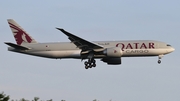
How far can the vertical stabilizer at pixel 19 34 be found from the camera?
221 ft

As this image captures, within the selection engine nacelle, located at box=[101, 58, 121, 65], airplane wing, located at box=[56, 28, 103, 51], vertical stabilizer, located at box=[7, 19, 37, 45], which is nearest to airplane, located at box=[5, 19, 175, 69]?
airplane wing, located at box=[56, 28, 103, 51]

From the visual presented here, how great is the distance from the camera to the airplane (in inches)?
2475

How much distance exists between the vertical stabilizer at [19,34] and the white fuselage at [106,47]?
4.04 feet

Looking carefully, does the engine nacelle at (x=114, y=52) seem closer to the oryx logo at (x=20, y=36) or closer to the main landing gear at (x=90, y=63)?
the main landing gear at (x=90, y=63)

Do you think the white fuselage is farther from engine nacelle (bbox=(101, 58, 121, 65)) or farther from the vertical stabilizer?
engine nacelle (bbox=(101, 58, 121, 65))

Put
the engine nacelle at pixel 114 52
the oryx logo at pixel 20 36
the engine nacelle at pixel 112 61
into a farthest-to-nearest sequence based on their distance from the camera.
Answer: the oryx logo at pixel 20 36 → the engine nacelle at pixel 112 61 → the engine nacelle at pixel 114 52

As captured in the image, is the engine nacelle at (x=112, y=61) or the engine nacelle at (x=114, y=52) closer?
the engine nacelle at (x=114, y=52)

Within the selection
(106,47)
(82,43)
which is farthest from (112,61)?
(82,43)

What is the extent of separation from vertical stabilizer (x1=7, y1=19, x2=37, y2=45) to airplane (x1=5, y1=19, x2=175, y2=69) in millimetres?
765

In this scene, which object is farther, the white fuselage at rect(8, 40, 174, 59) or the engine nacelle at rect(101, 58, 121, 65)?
the engine nacelle at rect(101, 58, 121, 65)

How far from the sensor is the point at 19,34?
2685 inches

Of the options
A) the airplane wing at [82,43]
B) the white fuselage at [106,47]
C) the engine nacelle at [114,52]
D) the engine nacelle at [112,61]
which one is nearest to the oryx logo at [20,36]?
the white fuselage at [106,47]

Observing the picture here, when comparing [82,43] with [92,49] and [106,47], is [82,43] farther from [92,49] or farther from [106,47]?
[106,47]

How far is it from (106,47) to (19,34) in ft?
37.3
